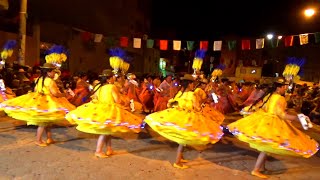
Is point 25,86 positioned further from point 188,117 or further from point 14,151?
point 188,117

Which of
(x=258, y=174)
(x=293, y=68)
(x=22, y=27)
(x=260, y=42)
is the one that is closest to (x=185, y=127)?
(x=258, y=174)

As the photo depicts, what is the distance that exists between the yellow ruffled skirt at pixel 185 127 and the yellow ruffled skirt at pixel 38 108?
206cm

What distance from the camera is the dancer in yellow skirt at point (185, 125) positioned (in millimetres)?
6320

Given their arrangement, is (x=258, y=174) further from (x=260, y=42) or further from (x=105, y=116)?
(x=260, y=42)

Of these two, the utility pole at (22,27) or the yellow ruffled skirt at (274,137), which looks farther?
the utility pole at (22,27)

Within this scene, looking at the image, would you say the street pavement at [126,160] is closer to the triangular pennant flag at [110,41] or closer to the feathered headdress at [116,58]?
the feathered headdress at [116,58]

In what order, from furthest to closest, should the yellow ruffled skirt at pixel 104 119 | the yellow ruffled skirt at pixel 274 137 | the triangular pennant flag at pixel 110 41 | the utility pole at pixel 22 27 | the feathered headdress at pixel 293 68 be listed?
the triangular pennant flag at pixel 110 41, the utility pole at pixel 22 27, the feathered headdress at pixel 293 68, the yellow ruffled skirt at pixel 104 119, the yellow ruffled skirt at pixel 274 137

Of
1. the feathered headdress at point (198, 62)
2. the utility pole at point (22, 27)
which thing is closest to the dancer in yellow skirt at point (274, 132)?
the feathered headdress at point (198, 62)

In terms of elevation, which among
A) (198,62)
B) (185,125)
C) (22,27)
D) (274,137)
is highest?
(22,27)

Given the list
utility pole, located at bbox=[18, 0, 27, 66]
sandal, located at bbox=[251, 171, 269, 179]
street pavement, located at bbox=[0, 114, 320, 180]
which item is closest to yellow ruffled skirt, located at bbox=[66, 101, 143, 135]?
street pavement, located at bbox=[0, 114, 320, 180]

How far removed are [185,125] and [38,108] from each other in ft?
10.5

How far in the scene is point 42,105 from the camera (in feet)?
23.9

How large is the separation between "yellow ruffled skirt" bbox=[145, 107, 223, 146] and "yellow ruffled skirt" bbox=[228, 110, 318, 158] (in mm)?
603

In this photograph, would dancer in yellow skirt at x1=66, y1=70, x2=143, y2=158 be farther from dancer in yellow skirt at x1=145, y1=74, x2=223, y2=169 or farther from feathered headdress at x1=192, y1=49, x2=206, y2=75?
feathered headdress at x1=192, y1=49, x2=206, y2=75
